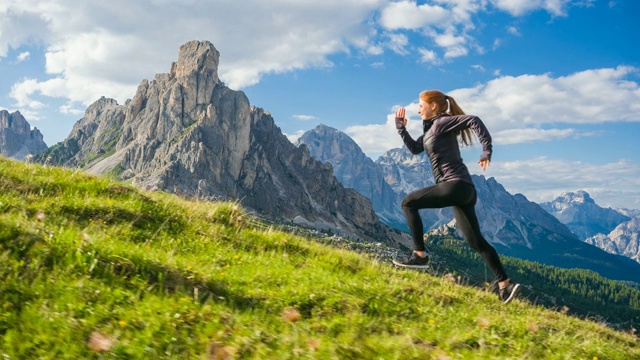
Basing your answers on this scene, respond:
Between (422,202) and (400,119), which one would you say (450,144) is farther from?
(400,119)

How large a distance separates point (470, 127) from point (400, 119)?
1899 mm

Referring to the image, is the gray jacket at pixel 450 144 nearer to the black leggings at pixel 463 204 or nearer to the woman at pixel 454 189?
the woman at pixel 454 189

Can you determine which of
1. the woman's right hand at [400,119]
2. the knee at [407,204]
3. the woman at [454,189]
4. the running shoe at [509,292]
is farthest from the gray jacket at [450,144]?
the running shoe at [509,292]

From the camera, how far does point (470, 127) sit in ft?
27.4

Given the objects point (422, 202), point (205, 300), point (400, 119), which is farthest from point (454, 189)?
point (205, 300)

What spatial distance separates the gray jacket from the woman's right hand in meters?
1.03

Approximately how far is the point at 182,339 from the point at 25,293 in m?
1.64

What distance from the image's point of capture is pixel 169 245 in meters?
7.66

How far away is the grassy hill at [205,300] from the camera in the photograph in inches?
148

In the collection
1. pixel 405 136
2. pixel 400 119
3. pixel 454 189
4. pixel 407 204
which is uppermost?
pixel 400 119

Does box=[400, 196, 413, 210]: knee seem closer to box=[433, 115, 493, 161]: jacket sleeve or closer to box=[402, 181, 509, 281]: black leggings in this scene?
box=[402, 181, 509, 281]: black leggings

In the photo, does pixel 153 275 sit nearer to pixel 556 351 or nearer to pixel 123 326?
pixel 123 326

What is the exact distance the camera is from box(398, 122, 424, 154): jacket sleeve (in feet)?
30.9

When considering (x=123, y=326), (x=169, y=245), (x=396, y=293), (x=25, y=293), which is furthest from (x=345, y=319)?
(x=169, y=245)
